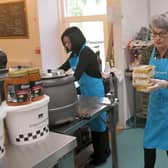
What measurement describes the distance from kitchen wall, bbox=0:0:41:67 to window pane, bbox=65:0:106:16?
49cm

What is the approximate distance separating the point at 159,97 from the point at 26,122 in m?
1.04

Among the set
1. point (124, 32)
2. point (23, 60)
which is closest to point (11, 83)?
point (124, 32)

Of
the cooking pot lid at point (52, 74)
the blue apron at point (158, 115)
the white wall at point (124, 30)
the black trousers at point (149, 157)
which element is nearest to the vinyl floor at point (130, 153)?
the white wall at point (124, 30)

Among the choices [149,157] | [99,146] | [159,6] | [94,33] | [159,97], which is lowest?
[99,146]

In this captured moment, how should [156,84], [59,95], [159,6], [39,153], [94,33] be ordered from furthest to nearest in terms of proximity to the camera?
[94,33] → [159,6] → [156,84] → [59,95] → [39,153]

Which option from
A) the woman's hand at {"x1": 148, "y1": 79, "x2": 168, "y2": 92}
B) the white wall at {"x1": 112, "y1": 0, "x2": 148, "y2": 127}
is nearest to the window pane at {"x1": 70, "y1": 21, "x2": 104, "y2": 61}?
the white wall at {"x1": 112, "y1": 0, "x2": 148, "y2": 127}

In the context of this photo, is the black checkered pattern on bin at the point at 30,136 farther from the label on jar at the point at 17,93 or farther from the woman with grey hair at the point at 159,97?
the woman with grey hair at the point at 159,97

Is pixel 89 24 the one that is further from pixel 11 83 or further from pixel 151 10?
pixel 11 83

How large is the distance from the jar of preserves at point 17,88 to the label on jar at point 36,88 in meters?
0.04

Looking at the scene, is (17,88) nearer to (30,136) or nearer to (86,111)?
(30,136)

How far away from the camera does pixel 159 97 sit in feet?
6.77

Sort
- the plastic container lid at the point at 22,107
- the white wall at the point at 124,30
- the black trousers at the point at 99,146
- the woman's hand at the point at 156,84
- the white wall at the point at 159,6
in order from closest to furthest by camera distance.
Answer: the plastic container lid at the point at 22,107
the woman's hand at the point at 156,84
the black trousers at the point at 99,146
the white wall at the point at 124,30
the white wall at the point at 159,6

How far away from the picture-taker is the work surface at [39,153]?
1.28 meters

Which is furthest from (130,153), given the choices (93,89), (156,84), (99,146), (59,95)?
(59,95)
